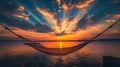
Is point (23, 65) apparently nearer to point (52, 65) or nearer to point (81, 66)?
point (52, 65)

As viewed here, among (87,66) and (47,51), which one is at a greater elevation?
(47,51)

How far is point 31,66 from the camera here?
64.1 feet

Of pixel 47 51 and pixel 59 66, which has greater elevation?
pixel 47 51

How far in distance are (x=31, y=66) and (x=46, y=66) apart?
2166mm

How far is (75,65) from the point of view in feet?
63.3

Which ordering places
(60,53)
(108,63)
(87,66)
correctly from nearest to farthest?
(60,53) → (108,63) → (87,66)

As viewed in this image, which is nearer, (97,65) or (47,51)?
(47,51)

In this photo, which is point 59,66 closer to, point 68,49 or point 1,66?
point 1,66

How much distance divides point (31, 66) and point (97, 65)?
9071 millimetres

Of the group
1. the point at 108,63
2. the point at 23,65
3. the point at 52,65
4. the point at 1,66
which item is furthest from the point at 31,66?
the point at 108,63

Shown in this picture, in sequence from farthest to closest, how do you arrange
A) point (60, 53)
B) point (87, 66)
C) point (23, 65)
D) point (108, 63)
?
1. point (23, 65)
2. point (87, 66)
3. point (108, 63)
4. point (60, 53)

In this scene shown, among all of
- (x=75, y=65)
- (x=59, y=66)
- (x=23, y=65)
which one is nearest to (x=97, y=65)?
(x=75, y=65)

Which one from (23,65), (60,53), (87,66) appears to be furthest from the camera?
(23,65)

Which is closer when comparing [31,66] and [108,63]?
[108,63]
